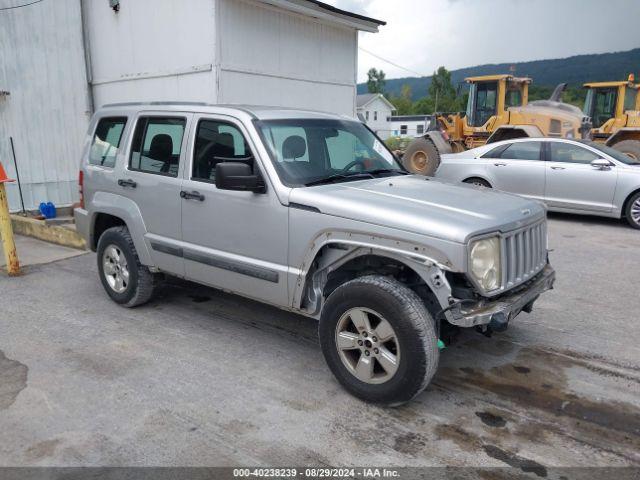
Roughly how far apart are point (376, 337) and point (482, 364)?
1.26 m

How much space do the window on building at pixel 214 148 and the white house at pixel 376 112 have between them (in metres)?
67.8

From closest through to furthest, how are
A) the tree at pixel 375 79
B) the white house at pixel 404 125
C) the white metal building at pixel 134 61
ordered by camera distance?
the white metal building at pixel 134 61 → the white house at pixel 404 125 → the tree at pixel 375 79

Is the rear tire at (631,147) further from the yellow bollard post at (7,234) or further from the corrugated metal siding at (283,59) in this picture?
the yellow bollard post at (7,234)

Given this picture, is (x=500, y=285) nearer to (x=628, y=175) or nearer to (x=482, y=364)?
(x=482, y=364)

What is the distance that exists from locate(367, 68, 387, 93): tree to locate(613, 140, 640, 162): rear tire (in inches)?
3885

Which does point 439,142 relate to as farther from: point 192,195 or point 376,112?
point 376,112

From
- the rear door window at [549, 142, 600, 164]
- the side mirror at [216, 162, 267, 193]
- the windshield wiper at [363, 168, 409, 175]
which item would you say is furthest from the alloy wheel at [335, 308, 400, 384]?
the rear door window at [549, 142, 600, 164]

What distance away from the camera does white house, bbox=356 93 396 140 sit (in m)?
73.1

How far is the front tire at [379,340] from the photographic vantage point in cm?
338

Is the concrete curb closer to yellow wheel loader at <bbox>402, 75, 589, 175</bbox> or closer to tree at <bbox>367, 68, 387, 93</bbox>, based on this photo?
yellow wheel loader at <bbox>402, 75, 589, 175</bbox>

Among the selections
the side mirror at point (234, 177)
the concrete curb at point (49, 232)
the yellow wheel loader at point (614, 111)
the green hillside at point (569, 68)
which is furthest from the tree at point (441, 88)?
the side mirror at point (234, 177)

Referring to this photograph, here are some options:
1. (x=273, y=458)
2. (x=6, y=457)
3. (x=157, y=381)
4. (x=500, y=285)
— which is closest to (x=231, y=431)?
(x=273, y=458)

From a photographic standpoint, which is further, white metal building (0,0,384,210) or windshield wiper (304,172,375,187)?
white metal building (0,0,384,210)

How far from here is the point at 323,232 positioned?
12.6ft
